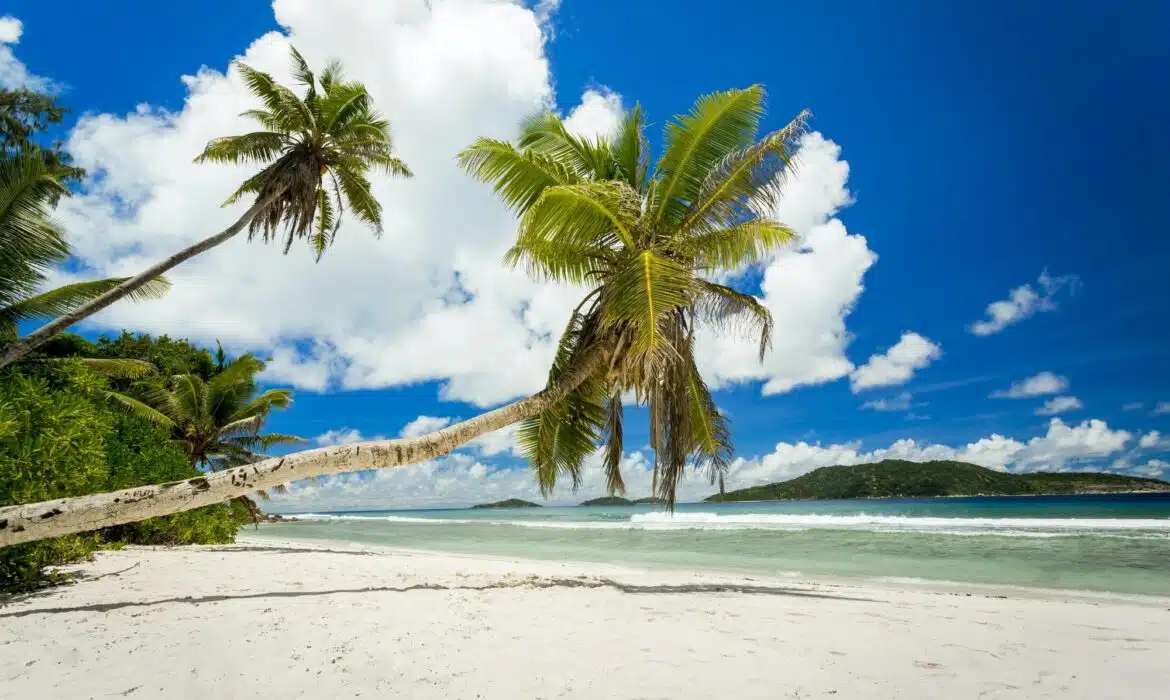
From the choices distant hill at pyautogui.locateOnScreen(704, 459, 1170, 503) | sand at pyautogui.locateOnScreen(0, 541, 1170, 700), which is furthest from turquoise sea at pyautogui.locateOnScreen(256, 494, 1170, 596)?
distant hill at pyautogui.locateOnScreen(704, 459, 1170, 503)

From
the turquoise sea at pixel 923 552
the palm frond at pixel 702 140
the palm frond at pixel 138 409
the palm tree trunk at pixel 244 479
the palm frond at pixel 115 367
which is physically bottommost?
the turquoise sea at pixel 923 552

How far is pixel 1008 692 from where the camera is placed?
3.55 m

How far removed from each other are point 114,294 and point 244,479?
599 cm

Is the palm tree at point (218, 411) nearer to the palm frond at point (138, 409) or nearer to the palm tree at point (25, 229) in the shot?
the palm frond at point (138, 409)

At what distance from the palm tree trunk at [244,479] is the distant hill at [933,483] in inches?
2952

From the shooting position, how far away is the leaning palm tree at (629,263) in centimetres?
736

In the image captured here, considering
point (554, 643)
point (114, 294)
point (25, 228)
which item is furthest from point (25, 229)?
point (554, 643)

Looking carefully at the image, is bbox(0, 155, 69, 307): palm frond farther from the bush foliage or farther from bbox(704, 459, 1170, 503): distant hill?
bbox(704, 459, 1170, 503): distant hill

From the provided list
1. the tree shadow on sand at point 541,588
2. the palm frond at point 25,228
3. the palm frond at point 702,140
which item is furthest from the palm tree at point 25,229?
the palm frond at point 702,140

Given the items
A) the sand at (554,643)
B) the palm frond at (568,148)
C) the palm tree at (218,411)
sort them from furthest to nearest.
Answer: the palm tree at (218,411) < the palm frond at (568,148) < the sand at (554,643)

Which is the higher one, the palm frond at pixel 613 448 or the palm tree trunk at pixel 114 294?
the palm tree trunk at pixel 114 294

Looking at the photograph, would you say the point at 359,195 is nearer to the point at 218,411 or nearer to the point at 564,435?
the point at 564,435

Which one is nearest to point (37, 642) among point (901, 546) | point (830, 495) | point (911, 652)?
point (911, 652)

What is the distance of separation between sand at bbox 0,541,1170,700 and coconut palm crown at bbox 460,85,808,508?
8.61ft
